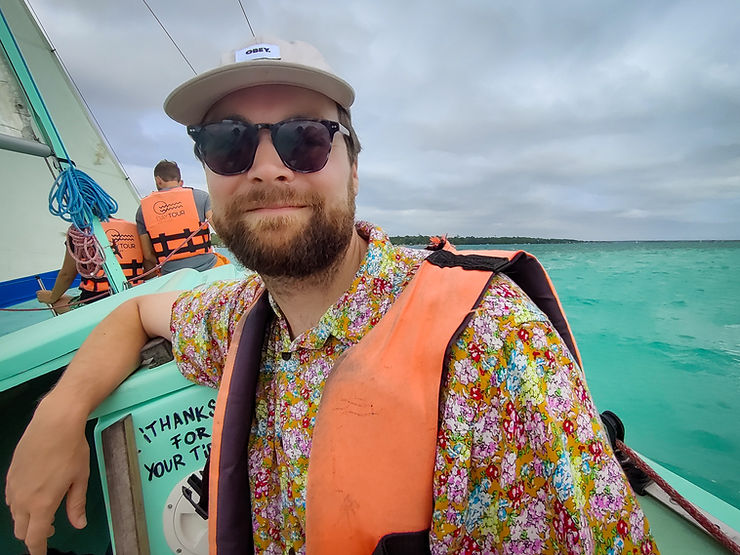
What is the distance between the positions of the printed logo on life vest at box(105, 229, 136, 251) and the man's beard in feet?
12.0

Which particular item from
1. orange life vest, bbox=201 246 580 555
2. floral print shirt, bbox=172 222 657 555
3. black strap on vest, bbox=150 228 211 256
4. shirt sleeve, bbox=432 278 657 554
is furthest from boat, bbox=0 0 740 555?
black strap on vest, bbox=150 228 211 256

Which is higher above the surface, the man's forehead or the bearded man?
the man's forehead

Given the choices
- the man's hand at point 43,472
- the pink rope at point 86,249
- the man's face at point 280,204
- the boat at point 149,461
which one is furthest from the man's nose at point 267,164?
the pink rope at point 86,249

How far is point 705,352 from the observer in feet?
18.6

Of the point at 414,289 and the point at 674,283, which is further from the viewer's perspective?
the point at 674,283

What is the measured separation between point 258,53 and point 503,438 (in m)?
1.18

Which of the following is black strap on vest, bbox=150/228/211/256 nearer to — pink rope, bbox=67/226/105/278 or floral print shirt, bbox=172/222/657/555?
pink rope, bbox=67/226/105/278

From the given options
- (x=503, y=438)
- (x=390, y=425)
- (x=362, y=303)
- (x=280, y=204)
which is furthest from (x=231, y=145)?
(x=503, y=438)

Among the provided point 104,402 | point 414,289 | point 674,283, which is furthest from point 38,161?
point 674,283

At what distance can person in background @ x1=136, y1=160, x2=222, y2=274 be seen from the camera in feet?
12.7

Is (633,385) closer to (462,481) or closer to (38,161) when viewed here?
(462,481)

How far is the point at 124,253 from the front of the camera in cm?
409

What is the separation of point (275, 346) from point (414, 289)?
0.62 meters

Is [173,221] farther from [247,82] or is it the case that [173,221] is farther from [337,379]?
[337,379]
